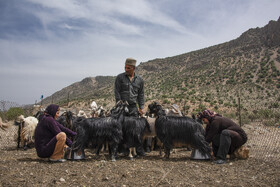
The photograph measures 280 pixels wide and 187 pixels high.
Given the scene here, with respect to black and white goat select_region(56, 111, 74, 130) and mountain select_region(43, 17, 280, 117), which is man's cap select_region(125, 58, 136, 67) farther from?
mountain select_region(43, 17, 280, 117)

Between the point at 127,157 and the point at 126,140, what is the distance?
417 mm

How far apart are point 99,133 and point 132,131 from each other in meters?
0.77

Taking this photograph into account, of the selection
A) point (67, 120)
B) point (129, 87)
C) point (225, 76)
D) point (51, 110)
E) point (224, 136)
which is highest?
point (225, 76)

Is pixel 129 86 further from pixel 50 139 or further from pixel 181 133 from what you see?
pixel 50 139

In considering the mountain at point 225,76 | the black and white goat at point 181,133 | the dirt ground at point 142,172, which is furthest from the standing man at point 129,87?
the mountain at point 225,76

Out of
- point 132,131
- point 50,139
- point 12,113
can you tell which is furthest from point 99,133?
point 12,113

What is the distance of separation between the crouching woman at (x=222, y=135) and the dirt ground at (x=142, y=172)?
0.95ft

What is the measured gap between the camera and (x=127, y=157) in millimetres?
5637

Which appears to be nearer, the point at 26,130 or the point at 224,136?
the point at 224,136

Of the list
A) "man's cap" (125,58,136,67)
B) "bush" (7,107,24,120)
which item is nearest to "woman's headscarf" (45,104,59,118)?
"man's cap" (125,58,136,67)

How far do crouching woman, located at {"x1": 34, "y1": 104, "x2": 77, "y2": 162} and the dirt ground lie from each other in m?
0.21

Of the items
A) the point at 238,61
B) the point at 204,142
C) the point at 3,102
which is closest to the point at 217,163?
the point at 204,142

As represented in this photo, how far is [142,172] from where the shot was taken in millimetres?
4215

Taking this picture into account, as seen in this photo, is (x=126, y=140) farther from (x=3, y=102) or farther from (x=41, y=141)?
(x=3, y=102)
